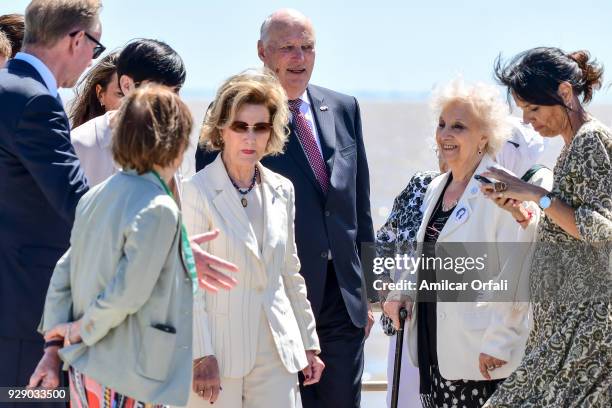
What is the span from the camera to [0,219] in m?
4.17

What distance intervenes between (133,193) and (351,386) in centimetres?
230

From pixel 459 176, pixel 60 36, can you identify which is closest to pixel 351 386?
pixel 459 176

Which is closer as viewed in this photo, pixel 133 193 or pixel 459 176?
pixel 133 193

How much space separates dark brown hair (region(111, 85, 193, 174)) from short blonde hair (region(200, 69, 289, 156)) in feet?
4.09

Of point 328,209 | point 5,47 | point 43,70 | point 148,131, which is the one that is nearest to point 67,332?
point 148,131

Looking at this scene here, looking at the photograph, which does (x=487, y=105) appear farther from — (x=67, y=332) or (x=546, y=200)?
(x=67, y=332)

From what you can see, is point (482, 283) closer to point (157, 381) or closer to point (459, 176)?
point (459, 176)

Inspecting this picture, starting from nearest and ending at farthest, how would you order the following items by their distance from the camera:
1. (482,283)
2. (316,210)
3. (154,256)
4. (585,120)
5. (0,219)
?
(154,256) → (0,219) → (585,120) → (482,283) → (316,210)

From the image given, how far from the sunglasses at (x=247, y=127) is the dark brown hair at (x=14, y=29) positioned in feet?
5.59

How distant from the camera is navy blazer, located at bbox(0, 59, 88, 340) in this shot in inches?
160

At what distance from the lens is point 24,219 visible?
416 centimetres

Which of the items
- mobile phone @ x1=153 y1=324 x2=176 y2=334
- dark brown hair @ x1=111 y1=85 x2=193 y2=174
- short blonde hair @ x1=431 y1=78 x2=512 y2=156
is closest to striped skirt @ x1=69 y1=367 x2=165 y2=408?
mobile phone @ x1=153 y1=324 x2=176 y2=334

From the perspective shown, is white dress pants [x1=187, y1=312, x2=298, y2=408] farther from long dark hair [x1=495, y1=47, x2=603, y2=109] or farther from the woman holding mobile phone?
long dark hair [x1=495, y1=47, x2=603, y2=109]

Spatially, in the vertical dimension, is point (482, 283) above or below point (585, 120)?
below
